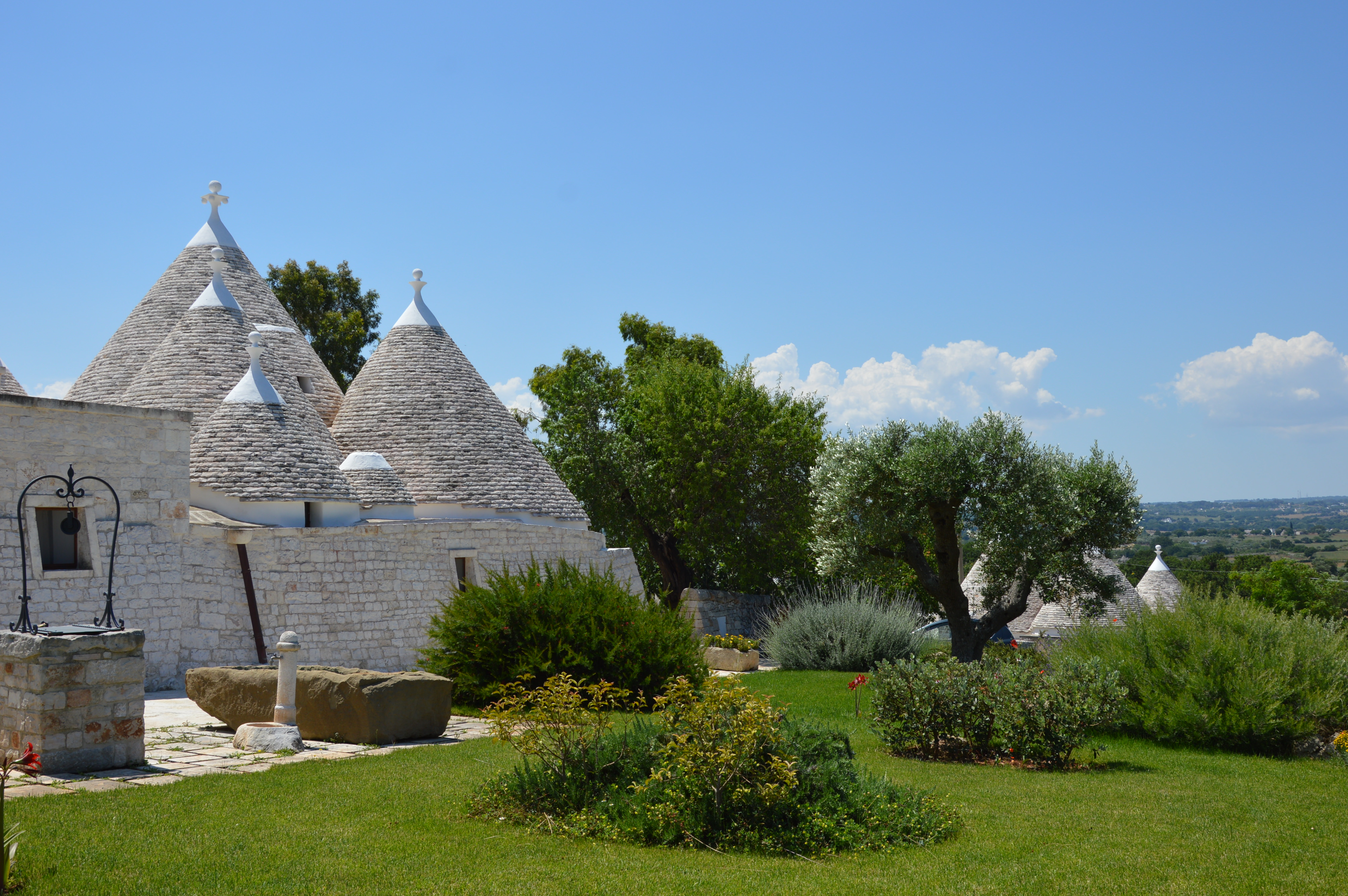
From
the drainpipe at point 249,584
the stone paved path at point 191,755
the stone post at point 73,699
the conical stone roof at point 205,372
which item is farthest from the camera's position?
the conical stone roof at point 205,372

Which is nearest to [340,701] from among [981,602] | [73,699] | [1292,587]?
[73,699]

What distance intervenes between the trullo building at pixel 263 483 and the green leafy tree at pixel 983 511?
6.07m

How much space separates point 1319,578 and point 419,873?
48.9 m

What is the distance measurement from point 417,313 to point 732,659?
9.85 m

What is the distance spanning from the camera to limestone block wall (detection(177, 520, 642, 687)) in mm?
15031

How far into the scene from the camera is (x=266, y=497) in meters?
15.8

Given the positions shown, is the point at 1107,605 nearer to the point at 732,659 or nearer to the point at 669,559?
the point at 732,659

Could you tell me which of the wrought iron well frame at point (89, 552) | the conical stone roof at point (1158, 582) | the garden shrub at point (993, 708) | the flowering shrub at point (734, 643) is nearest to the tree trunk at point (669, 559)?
the flowering shrub at point (734, 643)

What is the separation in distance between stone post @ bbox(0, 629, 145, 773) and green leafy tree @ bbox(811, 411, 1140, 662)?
12368mm

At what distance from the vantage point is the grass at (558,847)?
4.98 metres

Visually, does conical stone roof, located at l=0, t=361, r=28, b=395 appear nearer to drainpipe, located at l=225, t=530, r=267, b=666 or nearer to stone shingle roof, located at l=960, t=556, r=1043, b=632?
drainpipe, located at l=225, t=530, r=267, b=666

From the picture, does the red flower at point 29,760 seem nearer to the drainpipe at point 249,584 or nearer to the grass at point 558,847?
the grass at point 558,847

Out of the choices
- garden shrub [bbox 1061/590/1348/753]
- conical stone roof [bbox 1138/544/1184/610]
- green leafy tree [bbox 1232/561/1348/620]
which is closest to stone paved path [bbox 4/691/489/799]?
garden shrub [bbox 1061/590/1348/753]

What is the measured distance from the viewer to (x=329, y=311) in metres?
35.4
